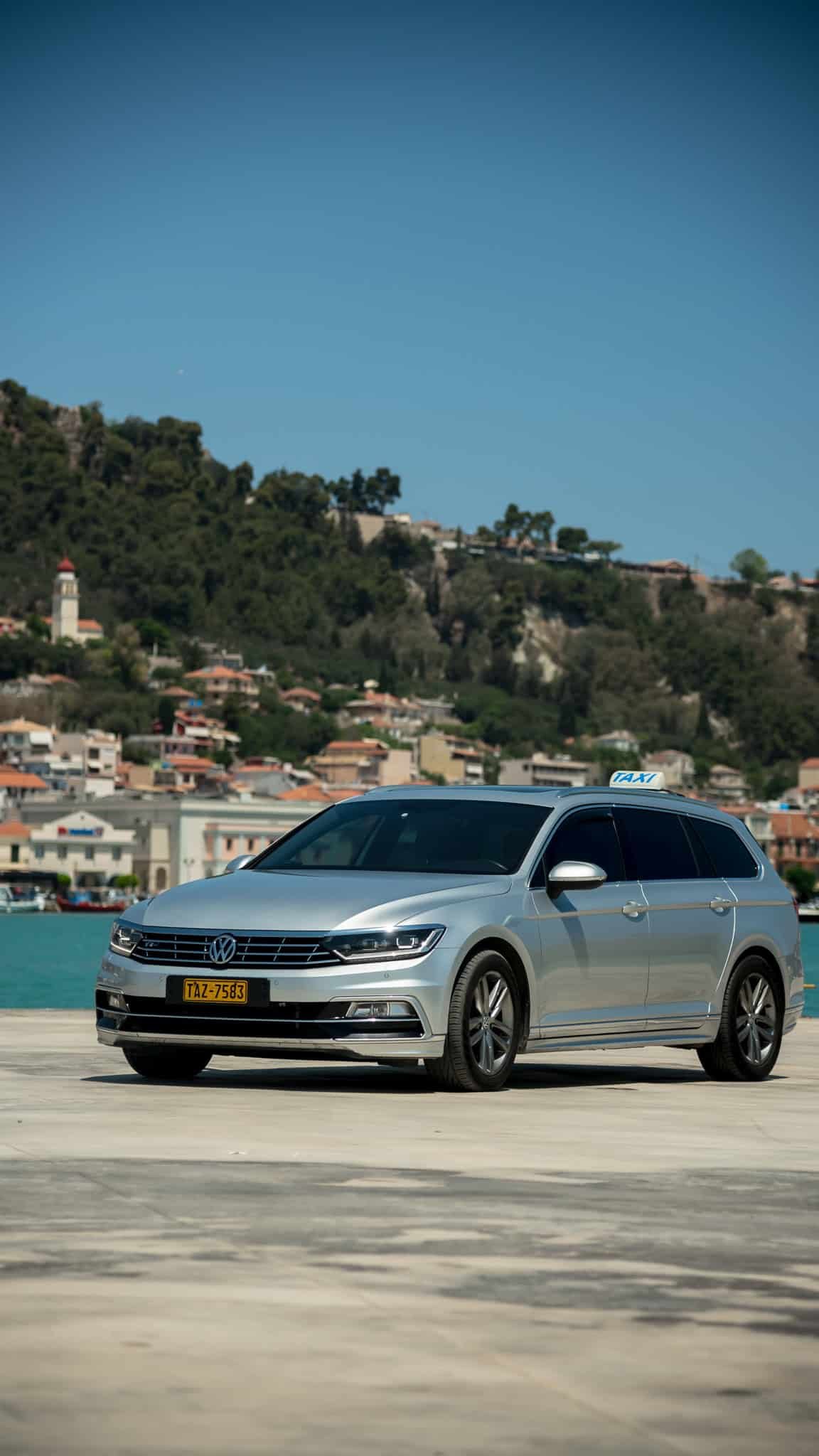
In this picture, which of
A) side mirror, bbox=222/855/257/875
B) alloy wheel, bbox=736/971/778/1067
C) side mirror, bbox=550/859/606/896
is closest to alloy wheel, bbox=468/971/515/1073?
side mirror, bbox=550/859/606/896

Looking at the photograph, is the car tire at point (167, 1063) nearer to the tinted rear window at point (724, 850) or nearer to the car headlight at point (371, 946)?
the car headlight at point (371, 946)

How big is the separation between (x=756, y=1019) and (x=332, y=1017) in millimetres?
3187

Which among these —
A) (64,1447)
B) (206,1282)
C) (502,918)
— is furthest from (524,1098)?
(64,1447)

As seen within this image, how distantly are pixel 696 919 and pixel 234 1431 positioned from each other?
8.58m

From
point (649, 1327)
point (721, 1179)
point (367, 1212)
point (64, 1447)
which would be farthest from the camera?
point (721, 1179)

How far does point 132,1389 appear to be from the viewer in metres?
4.73

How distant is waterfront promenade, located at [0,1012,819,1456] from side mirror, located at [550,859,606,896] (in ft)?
5.00

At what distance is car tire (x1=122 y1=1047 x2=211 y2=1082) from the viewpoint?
11.7 m

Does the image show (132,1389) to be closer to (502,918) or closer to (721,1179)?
(721,1179)

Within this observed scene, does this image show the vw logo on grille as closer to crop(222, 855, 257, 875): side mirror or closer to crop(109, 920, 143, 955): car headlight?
crop(109, 920, 143, 955): car headlight

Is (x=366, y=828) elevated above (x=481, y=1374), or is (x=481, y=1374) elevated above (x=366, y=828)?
(x=366, y=828)

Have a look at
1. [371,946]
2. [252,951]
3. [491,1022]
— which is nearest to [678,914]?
[491,1022]

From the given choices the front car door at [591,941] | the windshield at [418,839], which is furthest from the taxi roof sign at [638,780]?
the windshield at [418,839]

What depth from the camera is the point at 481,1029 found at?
1127cm
